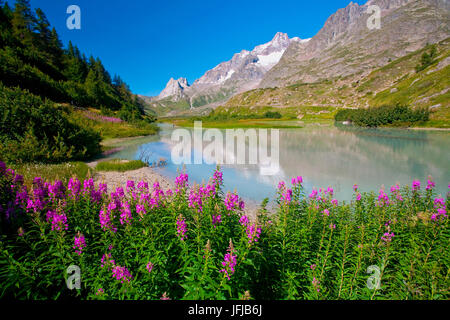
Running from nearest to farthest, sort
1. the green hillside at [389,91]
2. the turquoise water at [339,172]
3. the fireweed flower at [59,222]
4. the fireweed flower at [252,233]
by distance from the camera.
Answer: the fireweed flower at [252,233] → the fireweed flower at [59,222] → the turquoise water at [339,172] → the green hillside at [389,91]

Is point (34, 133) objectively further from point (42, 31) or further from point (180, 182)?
point (42, 31)

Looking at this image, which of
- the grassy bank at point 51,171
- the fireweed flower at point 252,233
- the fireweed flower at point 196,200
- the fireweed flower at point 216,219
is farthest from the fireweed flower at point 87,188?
the grassy bank at point 51,171

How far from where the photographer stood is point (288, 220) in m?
5.15

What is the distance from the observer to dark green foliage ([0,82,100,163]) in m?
17.0

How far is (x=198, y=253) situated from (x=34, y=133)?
24.1 m

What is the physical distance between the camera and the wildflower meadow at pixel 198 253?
3236 mm

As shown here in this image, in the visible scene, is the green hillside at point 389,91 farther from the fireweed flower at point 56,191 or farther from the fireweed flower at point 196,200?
the fireweed flower at point 56,191

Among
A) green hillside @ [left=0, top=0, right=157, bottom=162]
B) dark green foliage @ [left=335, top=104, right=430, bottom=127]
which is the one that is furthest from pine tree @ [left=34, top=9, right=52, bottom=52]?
dark green foliage @ [left=335, top=104, right=430, bottom=127]

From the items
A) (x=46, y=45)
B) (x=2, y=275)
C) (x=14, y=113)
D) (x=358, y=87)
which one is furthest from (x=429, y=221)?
(x=358, y=87)

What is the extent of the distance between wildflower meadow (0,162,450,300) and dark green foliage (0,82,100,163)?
599 inches

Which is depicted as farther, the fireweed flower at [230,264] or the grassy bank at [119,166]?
the grassy bank at [119,166]

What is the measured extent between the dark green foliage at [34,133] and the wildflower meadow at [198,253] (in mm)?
15207
